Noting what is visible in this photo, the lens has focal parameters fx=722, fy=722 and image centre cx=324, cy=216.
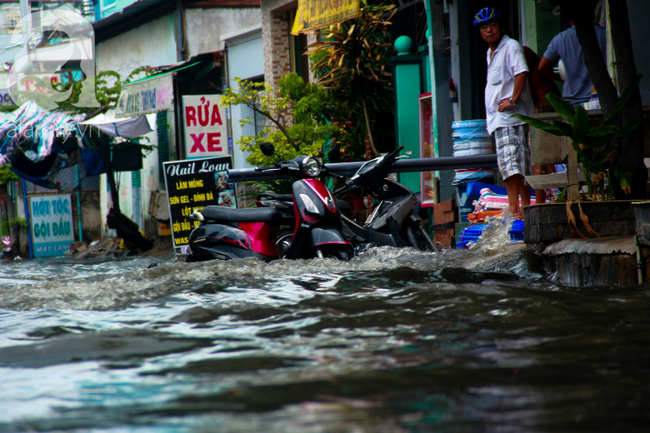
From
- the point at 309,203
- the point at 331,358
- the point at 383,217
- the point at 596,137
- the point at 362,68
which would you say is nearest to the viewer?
the point at 331,358

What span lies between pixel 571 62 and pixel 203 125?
11903 millimetres

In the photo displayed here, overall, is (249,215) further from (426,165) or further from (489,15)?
(489,15)

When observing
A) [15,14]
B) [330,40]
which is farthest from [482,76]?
[15,14]

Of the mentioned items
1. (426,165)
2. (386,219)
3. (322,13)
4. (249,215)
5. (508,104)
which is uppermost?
(322,13)

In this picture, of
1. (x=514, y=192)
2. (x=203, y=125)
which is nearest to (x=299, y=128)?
(x=203, y=125)

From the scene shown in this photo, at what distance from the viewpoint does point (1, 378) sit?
2.52 m

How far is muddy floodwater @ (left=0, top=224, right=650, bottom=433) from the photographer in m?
1.89

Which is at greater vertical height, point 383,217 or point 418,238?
point 383,217

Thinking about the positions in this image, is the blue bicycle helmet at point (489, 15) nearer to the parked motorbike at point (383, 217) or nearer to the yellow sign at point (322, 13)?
the parked motorbike at point (383, 217)

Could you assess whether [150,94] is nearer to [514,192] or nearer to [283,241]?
[283,241]

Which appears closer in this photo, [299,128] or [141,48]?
[299,128]

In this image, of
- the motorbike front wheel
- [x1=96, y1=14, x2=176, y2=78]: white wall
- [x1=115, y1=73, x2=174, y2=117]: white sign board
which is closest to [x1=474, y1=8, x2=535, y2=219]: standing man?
the motorbike front wheel

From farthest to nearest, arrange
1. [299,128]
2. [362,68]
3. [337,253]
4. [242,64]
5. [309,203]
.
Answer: [242,64], [299,128], [362,68], [309,203], [337,253]

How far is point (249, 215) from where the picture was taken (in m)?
6.54
